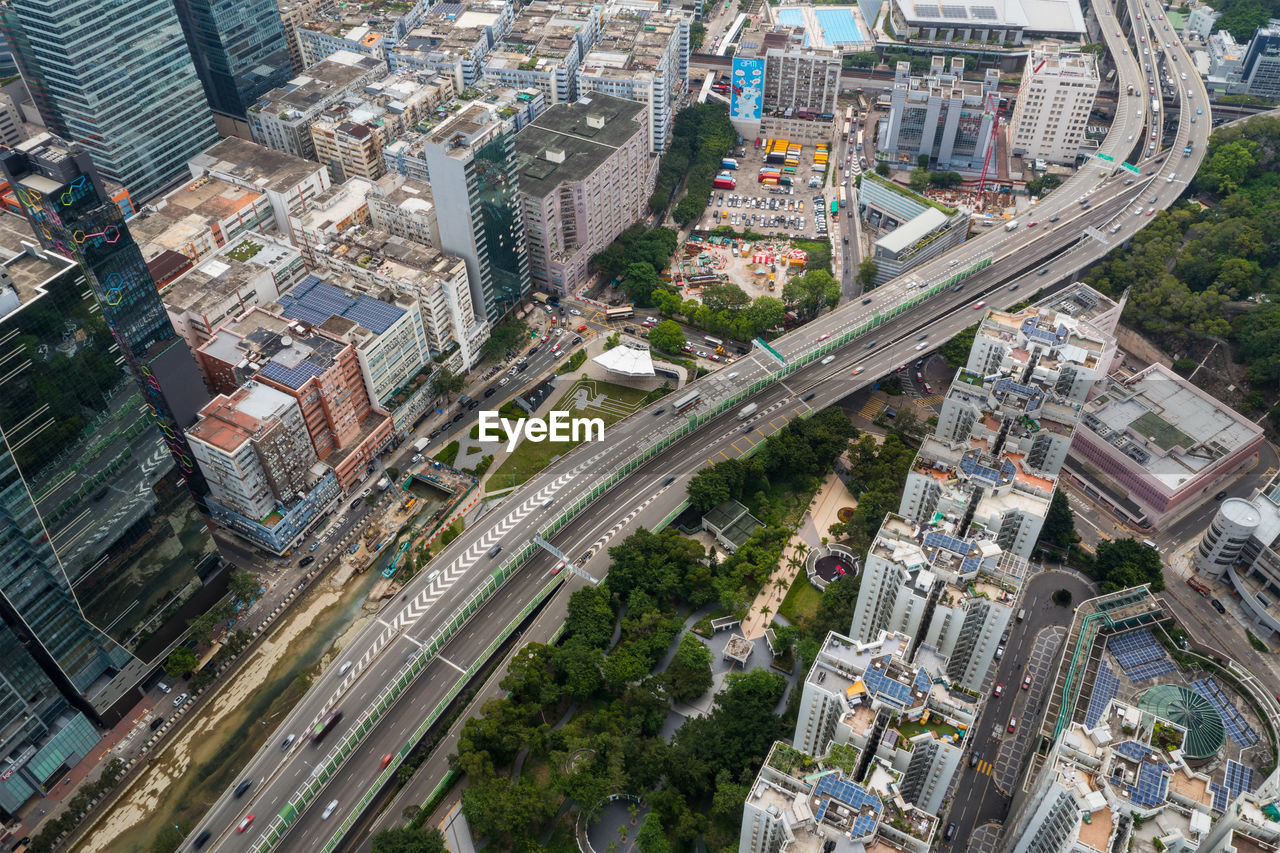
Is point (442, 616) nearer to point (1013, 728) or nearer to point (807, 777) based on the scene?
point (807, 777)

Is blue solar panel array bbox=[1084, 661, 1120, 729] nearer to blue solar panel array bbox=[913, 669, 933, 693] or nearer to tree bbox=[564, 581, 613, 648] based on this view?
blue solar panel array bbox=[913, 669, 933, 693]

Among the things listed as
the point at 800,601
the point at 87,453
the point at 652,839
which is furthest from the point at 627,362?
the point at 87,453

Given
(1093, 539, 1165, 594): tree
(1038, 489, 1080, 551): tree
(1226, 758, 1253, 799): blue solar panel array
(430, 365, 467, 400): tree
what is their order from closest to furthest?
(1226, 758, 1253, 799): blue solar panel array, (1093, 539, 1165, 594): tree, (1038, 489, 1080, 551): tree, (430, 365, 467, 400): tree

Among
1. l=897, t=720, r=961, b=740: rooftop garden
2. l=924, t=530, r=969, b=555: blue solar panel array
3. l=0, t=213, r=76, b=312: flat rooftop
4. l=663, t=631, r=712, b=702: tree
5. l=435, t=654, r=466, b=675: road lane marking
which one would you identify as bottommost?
l=435, t=654, r=466, b=675: road lane marking

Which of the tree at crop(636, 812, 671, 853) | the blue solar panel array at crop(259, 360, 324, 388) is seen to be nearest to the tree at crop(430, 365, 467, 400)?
the blue solar panel array at crop(259, 360, 324, 388)

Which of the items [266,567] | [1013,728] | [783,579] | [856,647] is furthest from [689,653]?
[266,567]

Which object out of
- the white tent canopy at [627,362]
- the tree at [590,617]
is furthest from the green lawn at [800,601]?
the white tent canopy at [627,362]

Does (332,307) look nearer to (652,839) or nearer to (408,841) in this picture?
(408,841)

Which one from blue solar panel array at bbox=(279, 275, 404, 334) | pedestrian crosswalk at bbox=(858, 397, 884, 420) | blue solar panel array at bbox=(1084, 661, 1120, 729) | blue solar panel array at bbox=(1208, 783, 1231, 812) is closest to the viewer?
blue solar panel array at bbox=(1208, 783, 1231, 812)
